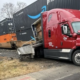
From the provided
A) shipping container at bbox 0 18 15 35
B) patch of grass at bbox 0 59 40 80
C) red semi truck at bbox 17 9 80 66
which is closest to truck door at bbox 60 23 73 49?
red semi truck at bbox 17 9 80 66

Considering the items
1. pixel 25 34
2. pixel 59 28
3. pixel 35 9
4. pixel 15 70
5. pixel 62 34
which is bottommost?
pixel 15 70

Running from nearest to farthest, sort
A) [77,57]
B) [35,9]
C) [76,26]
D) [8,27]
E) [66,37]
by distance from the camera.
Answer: [77,57], [76,26], [66,37], [35,9], [8,27]

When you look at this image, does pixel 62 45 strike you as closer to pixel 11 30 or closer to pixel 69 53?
pixel 69 53

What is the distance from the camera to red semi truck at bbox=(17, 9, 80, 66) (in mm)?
6346

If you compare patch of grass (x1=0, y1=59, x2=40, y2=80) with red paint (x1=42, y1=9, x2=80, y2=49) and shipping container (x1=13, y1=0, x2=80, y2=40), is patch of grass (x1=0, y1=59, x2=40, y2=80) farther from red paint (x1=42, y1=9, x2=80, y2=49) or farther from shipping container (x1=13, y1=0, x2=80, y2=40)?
shipping container (x1=13, y1=0, x2=80, y2=40)

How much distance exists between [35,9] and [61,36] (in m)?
5.07

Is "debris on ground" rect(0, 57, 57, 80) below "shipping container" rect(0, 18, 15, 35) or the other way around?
below

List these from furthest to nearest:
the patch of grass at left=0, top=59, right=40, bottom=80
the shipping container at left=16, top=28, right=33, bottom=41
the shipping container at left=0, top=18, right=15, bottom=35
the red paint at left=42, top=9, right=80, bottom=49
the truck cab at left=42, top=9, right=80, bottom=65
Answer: the shipping container at left=0, top=18, right=15, bottom=35 → the shipping container at left=16, top=28, right=33, bottom=41 → the red paint at left=42, top=9, right=80, bottom=49 → the truck cab at left=42, top=9, right=80, bottom=65 → the patch of grass at left=0, top=59, right=40, bottom=80

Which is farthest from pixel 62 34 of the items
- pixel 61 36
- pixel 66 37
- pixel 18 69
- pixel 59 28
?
pixel 18 69

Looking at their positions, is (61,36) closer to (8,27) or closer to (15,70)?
(15,70)

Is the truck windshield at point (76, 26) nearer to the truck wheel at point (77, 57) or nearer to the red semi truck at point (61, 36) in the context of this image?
the red semi truck at point (61, 36)

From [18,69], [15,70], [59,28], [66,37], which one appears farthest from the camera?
[59,28]

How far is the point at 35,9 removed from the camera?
11.1 metres

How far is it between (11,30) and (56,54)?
11.1m
